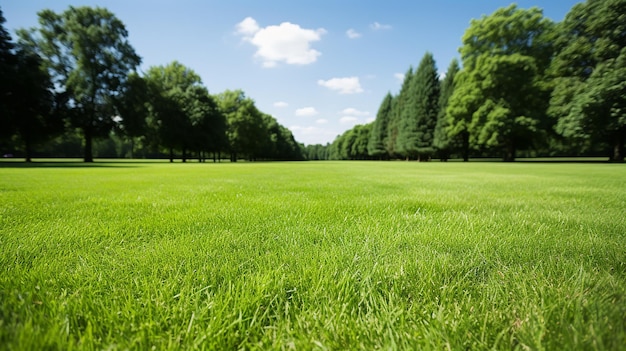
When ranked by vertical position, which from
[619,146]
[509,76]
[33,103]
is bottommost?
[619,146]

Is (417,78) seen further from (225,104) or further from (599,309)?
(599,309)

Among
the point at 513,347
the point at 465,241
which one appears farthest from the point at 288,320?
the point at 465,241

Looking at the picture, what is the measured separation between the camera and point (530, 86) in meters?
29.4

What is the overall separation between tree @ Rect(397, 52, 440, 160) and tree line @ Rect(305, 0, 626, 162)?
18 centimetres

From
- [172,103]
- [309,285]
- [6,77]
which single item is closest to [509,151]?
[309,285]

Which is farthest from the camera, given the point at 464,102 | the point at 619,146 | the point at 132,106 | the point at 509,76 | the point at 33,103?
the point at 464,102

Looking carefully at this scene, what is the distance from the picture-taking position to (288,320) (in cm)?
103

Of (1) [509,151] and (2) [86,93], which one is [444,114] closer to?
(1) [509,151]

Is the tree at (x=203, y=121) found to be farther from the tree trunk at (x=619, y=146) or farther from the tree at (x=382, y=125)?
the tree trunk at (x=619, y=146)

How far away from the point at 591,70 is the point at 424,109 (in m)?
23.5

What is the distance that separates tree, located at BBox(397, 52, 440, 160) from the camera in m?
45.8

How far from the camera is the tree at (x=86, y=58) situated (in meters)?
28.9

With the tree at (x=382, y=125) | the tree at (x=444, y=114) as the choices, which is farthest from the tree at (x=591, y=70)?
the tree at (x=382, y=125)

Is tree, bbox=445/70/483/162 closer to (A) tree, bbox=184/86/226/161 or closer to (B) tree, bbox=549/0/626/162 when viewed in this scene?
(B) tree, bbox=549/0/626/162
